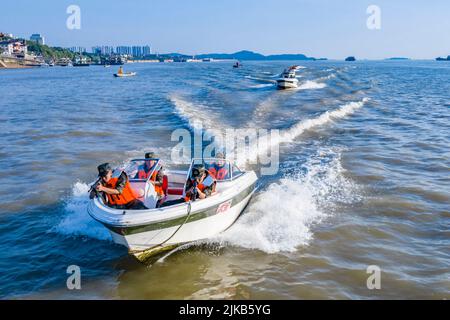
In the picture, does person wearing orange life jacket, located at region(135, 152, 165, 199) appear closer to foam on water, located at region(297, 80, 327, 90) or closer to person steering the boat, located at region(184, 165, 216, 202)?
person steering the boat, located at region(184, 165, 216, 202)

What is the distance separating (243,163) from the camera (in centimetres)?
1653

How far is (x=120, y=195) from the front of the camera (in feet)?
29.1

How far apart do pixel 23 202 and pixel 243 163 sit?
8.16 metres

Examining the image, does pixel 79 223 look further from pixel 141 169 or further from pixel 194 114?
pixel 194 114

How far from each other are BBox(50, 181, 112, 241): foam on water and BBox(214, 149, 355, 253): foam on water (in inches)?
119

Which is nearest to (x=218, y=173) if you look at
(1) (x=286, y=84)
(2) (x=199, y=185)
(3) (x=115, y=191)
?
(2) (x=199, y=185)

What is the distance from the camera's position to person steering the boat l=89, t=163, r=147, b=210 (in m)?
8.75

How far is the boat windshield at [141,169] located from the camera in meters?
10.1

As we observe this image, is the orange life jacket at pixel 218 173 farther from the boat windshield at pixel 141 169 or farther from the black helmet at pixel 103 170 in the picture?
the black helmet at pixel 103 170

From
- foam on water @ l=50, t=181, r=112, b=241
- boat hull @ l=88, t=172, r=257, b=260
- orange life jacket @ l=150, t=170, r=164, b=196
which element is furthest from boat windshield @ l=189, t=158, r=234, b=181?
foam on water @ l=50, t=181, r=112, b=241

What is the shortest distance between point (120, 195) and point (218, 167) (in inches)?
115

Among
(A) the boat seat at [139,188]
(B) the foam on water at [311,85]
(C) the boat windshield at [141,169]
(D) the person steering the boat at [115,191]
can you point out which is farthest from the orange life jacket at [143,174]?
(B) the foam on water at [311,85]

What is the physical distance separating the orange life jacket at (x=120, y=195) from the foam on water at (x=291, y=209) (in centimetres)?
237
